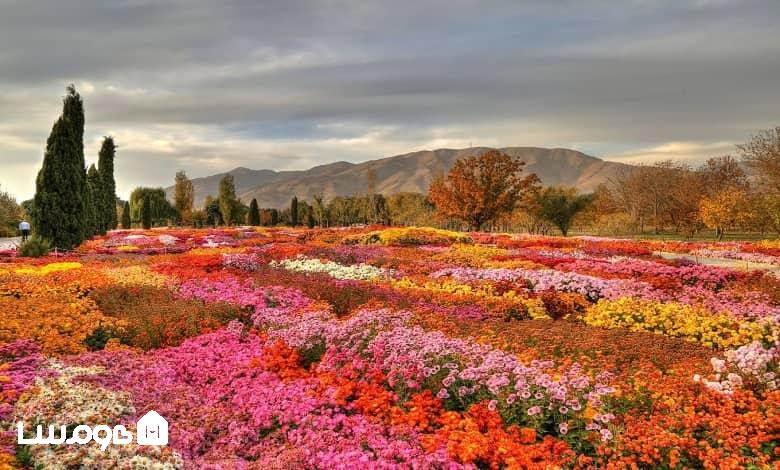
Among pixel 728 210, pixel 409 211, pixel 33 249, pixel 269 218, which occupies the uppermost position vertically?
pixel 409 211

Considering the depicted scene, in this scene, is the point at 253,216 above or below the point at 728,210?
above

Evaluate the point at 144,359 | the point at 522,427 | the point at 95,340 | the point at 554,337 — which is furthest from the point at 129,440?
the point at 554,337

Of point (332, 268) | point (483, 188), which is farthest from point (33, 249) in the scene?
point (483, 188)

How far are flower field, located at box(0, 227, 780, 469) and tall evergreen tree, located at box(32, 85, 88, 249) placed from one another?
40.0 ft

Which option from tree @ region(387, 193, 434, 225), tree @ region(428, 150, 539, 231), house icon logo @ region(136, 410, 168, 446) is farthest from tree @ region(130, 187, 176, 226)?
house icon logo @ region(136, 410, 168, 446)

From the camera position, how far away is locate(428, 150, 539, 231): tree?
41625 millimetres

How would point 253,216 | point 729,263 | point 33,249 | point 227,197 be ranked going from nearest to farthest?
point 729,263 → point 33,249 → point 253,216 → point 227,197

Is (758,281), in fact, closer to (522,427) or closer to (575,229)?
(522,427)

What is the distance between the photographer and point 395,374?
6188 mm

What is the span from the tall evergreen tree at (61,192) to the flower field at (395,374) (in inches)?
480

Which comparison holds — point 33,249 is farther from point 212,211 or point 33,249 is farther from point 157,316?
point 212,211

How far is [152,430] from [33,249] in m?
18.7

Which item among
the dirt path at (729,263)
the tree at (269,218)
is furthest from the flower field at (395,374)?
the tree at (269,218)

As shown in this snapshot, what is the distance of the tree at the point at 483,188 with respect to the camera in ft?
137
